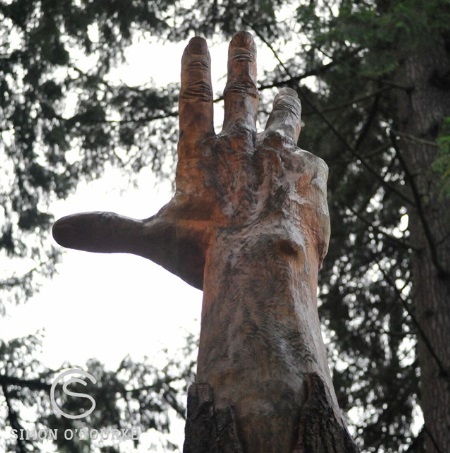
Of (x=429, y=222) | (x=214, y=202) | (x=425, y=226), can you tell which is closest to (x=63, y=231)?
(x=214, y=202)

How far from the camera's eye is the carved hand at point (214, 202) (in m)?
4.16

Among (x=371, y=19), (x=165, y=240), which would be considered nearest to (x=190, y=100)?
(x=165, y=240)

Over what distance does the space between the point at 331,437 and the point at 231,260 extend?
3.02ft

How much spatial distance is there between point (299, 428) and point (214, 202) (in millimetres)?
1264

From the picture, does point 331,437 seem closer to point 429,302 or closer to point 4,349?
point 429,302

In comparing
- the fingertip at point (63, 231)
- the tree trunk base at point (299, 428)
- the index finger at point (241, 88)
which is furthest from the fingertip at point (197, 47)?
the tree trunk base at point (299, 428)

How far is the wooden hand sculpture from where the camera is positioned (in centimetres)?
338

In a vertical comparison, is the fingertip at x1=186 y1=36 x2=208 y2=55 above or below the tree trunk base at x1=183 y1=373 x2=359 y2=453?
above

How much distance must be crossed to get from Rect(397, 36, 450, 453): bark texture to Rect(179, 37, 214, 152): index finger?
2.42 meters

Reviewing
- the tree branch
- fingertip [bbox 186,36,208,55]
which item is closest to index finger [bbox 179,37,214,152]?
fingertip [bbox 186,36,208,55]

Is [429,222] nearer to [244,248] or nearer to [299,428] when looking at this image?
[244,248]

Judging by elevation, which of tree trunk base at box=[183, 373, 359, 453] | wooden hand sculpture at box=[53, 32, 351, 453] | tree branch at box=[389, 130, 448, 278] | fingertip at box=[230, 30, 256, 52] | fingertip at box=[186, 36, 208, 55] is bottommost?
tree trunk base at box=[183, 373, 359, 453]

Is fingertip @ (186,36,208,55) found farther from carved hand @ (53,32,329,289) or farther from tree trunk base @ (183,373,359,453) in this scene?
tree trunk base @ (183,373,359,453)

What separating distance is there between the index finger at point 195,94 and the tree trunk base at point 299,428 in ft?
4.93
